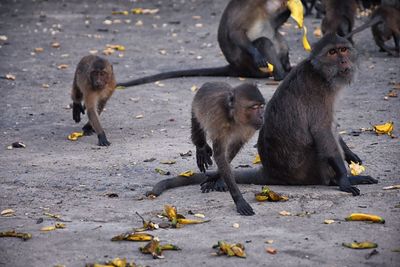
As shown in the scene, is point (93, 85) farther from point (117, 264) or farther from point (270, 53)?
point (117, 264)

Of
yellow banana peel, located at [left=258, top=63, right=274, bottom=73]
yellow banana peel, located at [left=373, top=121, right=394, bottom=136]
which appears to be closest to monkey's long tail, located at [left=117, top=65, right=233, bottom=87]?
yellow banana peel, located at [left=258, top=63, right=274, bottom=73]

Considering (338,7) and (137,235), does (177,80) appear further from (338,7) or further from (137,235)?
(137,235)

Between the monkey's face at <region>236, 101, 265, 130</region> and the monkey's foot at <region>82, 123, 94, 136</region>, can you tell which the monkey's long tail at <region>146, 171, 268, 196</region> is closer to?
the monkey's face at <region>236, 101, 265, 130</region>

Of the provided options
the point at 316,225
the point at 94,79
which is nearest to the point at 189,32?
the point at 94,79

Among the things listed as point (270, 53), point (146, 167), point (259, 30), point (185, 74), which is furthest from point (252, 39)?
point (146, 167)

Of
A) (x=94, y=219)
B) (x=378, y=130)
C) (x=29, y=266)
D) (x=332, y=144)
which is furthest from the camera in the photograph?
(x=378, y=130)

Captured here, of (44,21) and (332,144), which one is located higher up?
(332,144)

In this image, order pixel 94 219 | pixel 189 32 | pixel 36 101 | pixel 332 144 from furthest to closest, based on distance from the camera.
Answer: pixel 189 32 < pixel 36 101 < pixel 332 144 < pixel 94 219

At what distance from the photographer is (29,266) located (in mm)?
4789

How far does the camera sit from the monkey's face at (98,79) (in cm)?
851

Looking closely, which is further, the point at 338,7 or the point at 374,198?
the point at 338,7

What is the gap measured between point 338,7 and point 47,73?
4074 mm

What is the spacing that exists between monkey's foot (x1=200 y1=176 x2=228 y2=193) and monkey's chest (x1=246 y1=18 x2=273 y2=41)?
5.08 metres

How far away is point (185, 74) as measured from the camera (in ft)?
36.3
